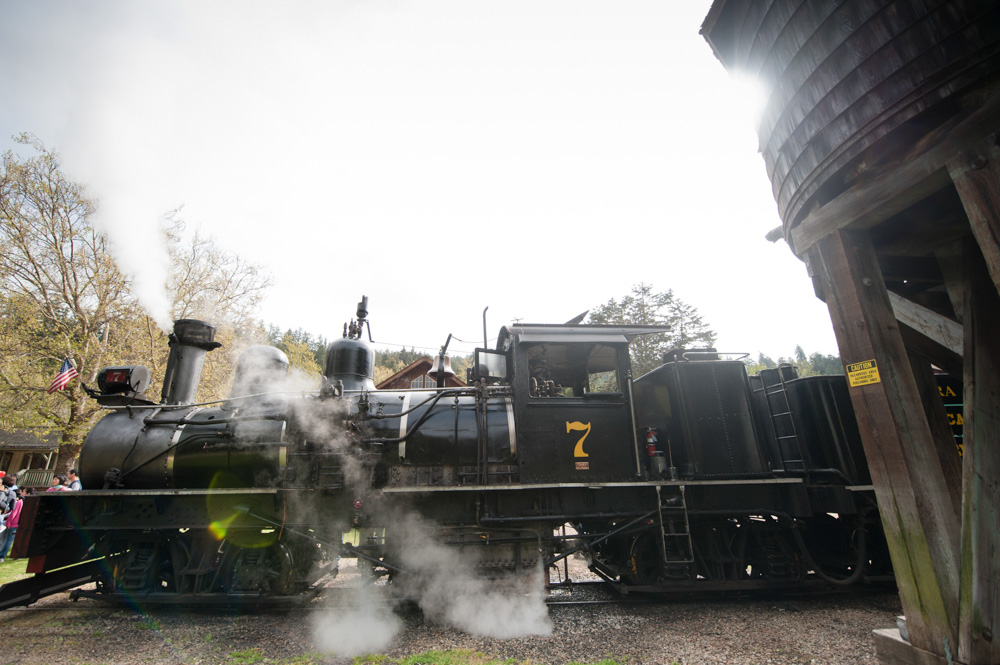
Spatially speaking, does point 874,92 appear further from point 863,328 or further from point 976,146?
point 863,328

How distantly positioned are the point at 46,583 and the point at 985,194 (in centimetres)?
907

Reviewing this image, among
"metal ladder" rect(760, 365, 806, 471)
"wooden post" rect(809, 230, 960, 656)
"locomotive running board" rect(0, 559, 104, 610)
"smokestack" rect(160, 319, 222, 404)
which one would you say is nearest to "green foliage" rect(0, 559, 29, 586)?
"locomotive running board" rect(0, 559, 104, 610)

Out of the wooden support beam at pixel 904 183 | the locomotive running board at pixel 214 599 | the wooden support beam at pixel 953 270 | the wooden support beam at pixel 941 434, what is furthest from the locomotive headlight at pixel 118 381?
the wooden support beam at pixel 953 270

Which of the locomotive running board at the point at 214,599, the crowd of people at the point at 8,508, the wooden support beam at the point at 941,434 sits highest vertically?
the wooden support beam at the point at 941,434

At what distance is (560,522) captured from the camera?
17.5ft

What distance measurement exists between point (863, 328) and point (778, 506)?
12.7ft

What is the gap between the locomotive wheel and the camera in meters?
5.40

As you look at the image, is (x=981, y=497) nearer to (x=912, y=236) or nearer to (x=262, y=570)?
(x=912, y=236)

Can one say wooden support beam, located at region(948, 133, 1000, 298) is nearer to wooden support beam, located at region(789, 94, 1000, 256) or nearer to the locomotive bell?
wooden support beam, located at region(789, 94, 1000, 256)

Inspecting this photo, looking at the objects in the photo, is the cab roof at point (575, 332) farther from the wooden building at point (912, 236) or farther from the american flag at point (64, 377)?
the american flag at point (64, 377)

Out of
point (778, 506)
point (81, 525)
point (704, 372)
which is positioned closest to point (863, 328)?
point (704, 372)

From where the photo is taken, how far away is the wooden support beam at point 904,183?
2320 mm

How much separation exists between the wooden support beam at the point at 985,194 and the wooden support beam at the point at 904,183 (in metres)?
0.06

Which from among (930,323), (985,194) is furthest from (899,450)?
(985,194)
